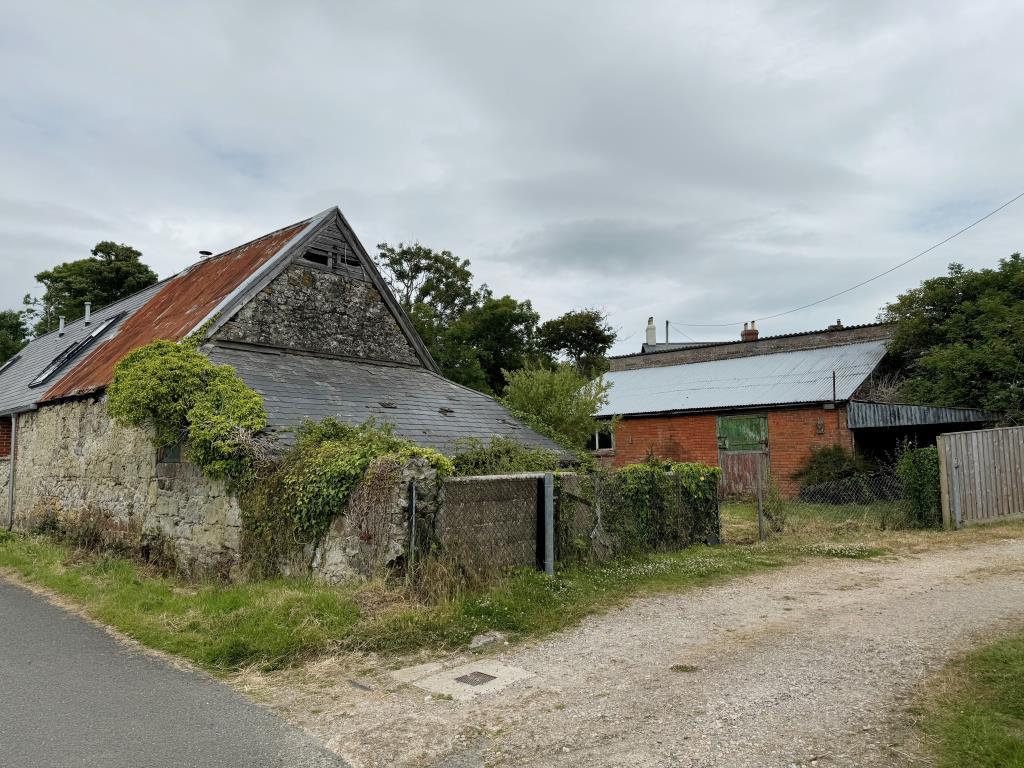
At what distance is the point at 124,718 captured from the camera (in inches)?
200

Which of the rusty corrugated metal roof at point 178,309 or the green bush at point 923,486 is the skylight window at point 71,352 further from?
the green bush at point 923,486

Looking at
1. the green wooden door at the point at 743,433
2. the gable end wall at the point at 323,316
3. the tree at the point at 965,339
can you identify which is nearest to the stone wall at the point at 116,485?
the gable end wall at the point at 323,316

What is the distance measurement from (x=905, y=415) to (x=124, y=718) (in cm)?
2113

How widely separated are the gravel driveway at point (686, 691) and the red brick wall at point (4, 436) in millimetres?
15890

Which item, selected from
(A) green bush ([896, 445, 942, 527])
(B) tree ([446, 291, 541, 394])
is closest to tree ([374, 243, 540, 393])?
(B) tree ([446, 291, 541, 394])

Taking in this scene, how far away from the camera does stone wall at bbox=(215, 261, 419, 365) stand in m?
14.3

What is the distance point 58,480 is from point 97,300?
26.8 m

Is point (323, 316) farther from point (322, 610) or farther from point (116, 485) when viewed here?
point (322, 610)

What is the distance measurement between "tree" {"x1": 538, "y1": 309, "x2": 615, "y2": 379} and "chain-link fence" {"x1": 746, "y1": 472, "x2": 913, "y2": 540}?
1583 centimetres

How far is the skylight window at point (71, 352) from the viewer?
1754cm

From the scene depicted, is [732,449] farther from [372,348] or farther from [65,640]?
[65,640]

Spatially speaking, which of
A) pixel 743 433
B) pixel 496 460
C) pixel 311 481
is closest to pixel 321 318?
pixel 496 460

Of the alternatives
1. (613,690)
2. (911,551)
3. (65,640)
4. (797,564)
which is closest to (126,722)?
(65,640)

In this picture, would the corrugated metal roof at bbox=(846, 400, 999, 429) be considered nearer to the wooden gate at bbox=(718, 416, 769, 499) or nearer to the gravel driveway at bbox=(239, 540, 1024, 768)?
the wooden gate at bbox=(718, 416, 769, 499)
